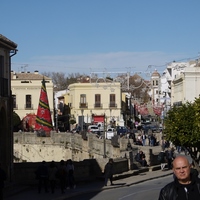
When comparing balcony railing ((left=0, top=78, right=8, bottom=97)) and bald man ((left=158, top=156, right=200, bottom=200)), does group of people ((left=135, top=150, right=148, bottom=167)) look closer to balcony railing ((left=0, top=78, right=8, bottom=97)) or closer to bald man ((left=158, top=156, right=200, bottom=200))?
balcony railing ((left=0, top=78, right=8, bottom=97))

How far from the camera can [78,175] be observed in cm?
2909

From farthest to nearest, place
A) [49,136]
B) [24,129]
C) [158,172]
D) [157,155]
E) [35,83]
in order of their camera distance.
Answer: [35,83], [24,129], [49,136], [157,155], [158,172]

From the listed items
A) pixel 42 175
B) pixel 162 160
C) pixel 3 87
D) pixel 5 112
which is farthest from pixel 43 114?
pixel 42 175

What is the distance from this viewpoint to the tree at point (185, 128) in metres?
34.8

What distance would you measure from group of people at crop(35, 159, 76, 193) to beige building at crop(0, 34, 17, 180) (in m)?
1.89

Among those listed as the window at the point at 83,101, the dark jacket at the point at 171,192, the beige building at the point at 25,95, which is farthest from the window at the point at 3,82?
the window at the point at 83,101

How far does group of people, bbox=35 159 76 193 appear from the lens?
25219mm

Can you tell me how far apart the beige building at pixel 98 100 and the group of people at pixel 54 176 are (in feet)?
203

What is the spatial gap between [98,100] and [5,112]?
61.8 m

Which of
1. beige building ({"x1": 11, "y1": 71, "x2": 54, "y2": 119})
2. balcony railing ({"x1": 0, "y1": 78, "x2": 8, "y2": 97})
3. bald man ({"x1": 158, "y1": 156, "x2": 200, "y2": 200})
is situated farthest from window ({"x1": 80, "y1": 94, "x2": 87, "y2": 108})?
bald man ({"x1": 158, "y1": 156, "x2": 200, "y2": 200})

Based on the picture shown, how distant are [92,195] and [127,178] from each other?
22.0 feet

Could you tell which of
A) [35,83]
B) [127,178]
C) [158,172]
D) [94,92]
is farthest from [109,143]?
[94,92]

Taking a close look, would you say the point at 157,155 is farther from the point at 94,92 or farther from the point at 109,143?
the point at 94,92

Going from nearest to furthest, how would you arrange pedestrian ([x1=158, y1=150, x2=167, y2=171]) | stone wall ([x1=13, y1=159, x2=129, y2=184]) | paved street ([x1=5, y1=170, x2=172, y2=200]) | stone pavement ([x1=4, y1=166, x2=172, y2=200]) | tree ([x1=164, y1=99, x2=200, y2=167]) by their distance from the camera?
paved street ([x1=5, y1=170, x2=172, y2=200])
stone pavement ([x1=4, y1=166, x2=172, y2=200])
stone wall ([x1=13, y1=159, x2=129, y2=184])
tree ([x1=164, y1=99, x2=200, y2=167])
pedestrian ([x1=158, y1=150, x2=167, y2=171])
